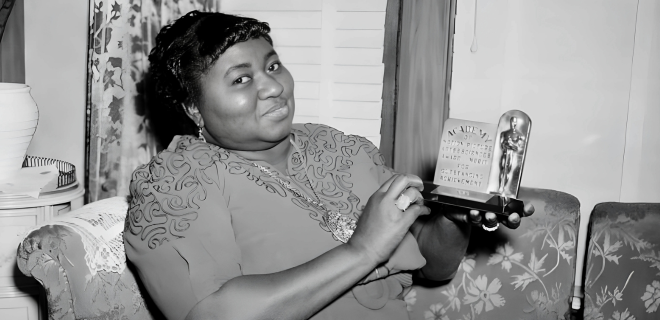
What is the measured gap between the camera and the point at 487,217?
1.32 m

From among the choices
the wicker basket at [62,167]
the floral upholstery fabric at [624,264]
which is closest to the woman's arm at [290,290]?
the floral upholstery fabric at [624,264]

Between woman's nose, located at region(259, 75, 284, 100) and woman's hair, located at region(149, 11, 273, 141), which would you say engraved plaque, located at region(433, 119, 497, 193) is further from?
woman's hair, located at region(149, 11, 273, 141)

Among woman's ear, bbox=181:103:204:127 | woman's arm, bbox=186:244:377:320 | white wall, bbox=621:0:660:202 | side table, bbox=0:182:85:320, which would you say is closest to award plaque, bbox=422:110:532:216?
woman's arm, bbox=186:244:377:320

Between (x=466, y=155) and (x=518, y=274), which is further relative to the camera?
(x=518, y=274)

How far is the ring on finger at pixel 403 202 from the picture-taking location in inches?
48.6

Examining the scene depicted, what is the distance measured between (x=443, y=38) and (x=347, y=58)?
0.37 metres

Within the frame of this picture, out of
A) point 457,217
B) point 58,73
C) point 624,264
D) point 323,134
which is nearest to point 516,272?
point 624,264

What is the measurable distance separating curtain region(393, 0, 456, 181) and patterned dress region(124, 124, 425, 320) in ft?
2.45

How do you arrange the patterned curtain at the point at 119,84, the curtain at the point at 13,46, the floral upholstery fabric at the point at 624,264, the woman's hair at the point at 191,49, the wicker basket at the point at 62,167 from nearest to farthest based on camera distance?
the woman's hair at the point at 191,49 < the floral upholstery fabric at the point at 624,264 < the wicker basket at the point at 62,167 < the patterned curtain at the point at 119,84 < the curtain at the point at 13,46

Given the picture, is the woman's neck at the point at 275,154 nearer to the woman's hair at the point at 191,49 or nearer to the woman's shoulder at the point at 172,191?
the woman's shoulder at the point at 172,191

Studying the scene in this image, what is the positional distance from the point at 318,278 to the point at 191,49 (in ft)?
2.04

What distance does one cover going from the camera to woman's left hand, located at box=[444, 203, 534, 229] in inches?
50.8

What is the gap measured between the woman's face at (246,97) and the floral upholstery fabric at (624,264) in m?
1.04

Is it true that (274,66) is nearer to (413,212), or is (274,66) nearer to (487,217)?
(413,212)
